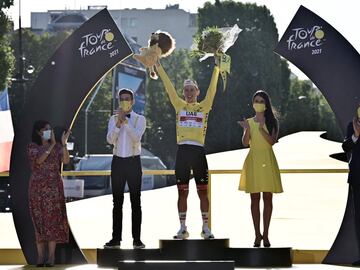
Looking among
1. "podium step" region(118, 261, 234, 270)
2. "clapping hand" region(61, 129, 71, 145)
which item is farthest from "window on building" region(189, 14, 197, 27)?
"podium step" region(118, 261, 234, 270)

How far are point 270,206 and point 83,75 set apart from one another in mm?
2482

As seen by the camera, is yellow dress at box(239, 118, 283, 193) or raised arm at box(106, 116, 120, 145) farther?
yellow dress at box(239, 118, 283, 193)

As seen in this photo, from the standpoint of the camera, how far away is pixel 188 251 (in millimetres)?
13273

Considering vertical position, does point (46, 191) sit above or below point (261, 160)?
below

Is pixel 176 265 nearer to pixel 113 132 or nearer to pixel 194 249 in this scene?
pixel 194 249

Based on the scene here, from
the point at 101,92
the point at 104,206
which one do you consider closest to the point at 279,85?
the point at 101,92

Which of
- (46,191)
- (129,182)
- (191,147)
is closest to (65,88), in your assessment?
(46,191)

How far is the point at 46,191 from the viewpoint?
13562mm

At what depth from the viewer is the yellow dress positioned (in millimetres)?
13523

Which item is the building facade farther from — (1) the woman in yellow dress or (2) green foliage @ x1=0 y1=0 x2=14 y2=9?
(1) the woman in yellow dress

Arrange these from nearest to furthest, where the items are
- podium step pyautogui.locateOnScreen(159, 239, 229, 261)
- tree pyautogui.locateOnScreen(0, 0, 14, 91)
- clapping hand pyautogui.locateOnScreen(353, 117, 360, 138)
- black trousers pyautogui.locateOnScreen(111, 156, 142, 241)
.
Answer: podium step pyautogui.locateOnScreen(159, 239, 229, 261) < black trousers pyautogui.locateOnScreen(111, 156, 142, 241) < clapping hand pyautogui.locateOnScreen(353, 117, 360, 138) < tree pyautogui.locateOnScreen(0, 0, 14, 91)

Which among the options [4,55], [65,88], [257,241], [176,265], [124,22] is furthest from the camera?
[124,22]

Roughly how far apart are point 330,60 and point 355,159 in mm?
1165

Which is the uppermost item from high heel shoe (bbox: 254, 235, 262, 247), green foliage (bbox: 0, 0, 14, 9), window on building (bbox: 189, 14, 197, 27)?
window on building (bbox: 189, 14, 197, 27)
